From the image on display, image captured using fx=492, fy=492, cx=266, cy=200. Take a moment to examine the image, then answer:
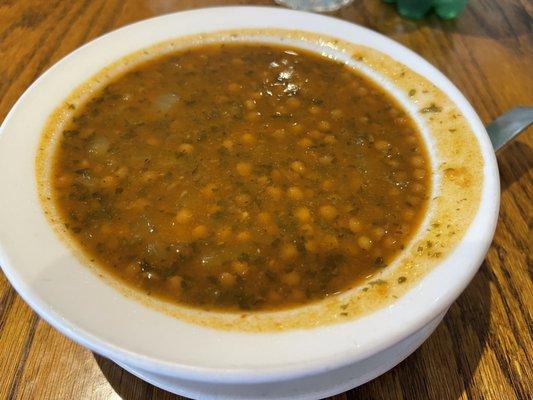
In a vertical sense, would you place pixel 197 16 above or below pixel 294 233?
above

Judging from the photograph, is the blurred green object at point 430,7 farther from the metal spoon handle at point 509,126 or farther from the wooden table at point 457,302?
the metal spoon handle at point 509,126

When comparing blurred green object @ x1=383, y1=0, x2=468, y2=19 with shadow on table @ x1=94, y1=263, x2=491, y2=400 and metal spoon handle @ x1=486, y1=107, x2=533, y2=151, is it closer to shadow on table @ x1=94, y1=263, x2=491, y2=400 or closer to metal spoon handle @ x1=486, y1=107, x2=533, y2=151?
metal spoon handle @ x1=486, y1=107, x2=533, y2=151

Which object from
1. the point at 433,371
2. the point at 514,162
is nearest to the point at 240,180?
the point at 433,371

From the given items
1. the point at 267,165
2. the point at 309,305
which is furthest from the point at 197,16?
the point at 309,305

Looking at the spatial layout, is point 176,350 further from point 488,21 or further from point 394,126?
point 488,21

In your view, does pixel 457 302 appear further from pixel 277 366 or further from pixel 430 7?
pixel 430 7

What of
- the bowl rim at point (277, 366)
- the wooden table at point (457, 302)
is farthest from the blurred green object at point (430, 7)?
the bowl rim at point (277, 366)
